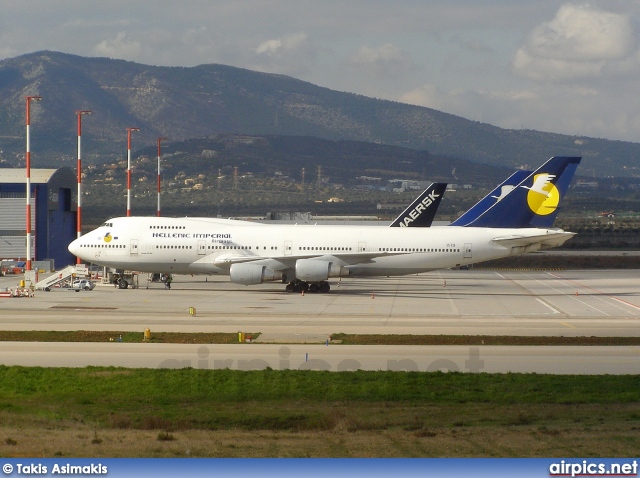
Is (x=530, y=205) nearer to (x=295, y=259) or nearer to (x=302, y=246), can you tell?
(x=302, y=246)

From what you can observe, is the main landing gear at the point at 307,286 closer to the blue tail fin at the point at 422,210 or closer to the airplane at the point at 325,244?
the airplane at the point at 325,244

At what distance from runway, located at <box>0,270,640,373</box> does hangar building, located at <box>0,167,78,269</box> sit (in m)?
13.3

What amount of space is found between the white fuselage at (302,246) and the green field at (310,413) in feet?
110

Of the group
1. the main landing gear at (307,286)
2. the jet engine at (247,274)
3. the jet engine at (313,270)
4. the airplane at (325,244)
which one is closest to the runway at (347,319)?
the main landing gear at (307,286)

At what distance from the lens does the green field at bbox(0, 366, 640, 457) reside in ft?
59.1

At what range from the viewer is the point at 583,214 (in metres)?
191

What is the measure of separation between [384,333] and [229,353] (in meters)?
8.67

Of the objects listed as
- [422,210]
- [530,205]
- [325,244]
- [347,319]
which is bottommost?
[347,319]

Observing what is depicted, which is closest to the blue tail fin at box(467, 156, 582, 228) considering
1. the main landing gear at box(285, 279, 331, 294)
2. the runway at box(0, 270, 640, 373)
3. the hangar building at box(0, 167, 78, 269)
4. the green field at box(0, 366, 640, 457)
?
the runway at box(0, 270, 640, 373)

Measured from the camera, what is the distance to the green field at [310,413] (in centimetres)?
1802

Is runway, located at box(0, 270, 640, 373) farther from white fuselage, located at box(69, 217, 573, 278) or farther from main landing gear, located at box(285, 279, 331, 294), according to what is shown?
white fuselage, located at box(69, 217, 573, 278)

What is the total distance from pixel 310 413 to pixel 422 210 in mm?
47899

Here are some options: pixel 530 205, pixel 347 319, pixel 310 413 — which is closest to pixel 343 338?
pixel 347 319

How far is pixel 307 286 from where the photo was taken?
60375mm
